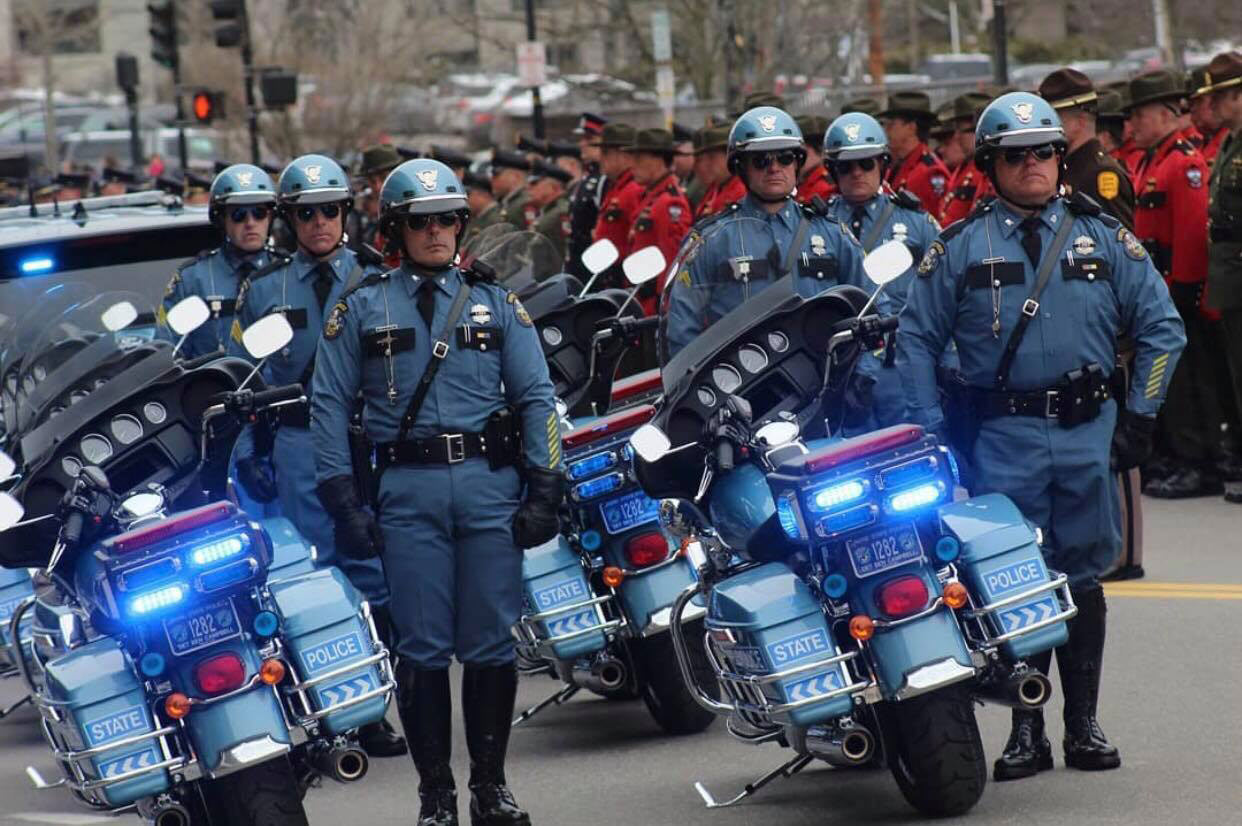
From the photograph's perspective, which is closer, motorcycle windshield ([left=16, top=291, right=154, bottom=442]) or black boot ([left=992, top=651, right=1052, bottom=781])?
black boot ([left=992, top=651, right=1052, bottom=781])

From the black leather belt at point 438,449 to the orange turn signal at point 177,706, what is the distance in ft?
3.77

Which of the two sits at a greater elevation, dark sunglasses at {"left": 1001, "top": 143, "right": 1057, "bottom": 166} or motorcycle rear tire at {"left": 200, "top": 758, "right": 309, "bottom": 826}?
dark sunglasses at {"left": 1001, "top": 143, "right": 1057, "bottom": 166}

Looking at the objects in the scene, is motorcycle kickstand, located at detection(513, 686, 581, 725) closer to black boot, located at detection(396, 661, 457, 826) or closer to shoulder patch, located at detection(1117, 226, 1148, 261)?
black boot, located at detection(396, 661, 457, 826)

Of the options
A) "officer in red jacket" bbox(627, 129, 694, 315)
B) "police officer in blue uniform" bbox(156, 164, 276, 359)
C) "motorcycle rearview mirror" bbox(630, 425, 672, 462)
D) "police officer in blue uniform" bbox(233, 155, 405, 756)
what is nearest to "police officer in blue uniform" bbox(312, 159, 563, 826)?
"motorcycle rearview mirror" bbox(630, 425, 672, 462)

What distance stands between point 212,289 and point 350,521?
322 cm

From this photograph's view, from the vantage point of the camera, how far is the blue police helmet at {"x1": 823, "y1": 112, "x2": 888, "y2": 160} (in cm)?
1109

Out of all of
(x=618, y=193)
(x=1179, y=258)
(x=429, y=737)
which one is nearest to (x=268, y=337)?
(x=429, y=737)

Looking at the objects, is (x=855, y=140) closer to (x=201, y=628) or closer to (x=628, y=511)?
(x=628, y=511)

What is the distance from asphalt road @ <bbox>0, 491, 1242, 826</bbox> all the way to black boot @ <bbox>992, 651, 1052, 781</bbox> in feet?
0.15

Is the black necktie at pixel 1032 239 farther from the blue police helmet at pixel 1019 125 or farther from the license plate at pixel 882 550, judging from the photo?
the license plate at pixel 882 550

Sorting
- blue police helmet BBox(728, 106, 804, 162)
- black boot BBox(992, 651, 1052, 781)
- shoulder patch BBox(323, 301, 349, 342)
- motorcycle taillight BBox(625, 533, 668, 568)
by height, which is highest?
blue police helmet BBox(728, 106, 804, 162)

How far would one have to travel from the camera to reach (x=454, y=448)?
287 inches

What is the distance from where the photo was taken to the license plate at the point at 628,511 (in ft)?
28.2

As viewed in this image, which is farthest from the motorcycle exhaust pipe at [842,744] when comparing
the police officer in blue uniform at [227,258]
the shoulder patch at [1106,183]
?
the shoulder patch at [1106,183]
